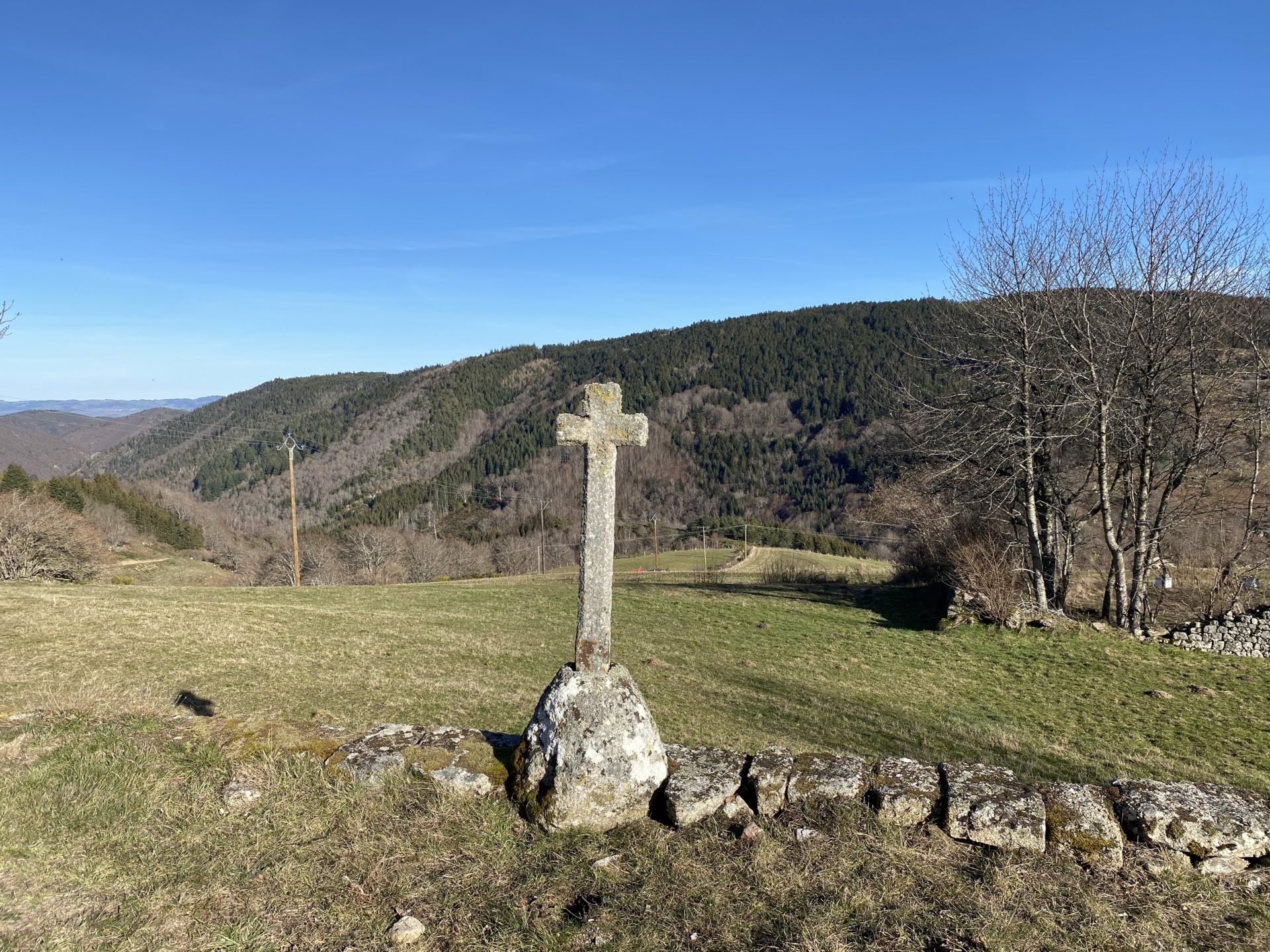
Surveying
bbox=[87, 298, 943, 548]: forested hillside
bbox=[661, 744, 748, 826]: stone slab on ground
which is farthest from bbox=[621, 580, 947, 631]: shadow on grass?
bbox=[87, 298, 943, 548]: forested hillside

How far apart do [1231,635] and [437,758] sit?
16.6 metres

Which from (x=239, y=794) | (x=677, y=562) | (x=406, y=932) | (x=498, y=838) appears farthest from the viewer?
(x=677, y=562)

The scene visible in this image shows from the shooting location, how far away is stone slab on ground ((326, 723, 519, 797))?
480 cm

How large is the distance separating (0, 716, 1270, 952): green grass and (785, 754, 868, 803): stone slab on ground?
120mm

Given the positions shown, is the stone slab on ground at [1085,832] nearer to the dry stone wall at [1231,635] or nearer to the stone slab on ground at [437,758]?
the stone slab on ground at [437,758]

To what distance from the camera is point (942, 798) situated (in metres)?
4.40

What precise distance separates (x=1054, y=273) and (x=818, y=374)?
4947 inches

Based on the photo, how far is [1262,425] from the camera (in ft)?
51.5

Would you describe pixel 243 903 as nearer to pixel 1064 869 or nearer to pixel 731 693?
pixel 1064 869

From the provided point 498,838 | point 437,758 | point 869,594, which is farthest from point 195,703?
point 869,594

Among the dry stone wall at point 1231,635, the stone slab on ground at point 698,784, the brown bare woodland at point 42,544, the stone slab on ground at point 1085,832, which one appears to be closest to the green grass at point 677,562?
the brown bare woodland at point 42,544

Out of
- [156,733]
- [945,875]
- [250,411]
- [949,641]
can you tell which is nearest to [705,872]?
[945,875]

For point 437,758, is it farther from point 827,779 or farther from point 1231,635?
point 1231,635

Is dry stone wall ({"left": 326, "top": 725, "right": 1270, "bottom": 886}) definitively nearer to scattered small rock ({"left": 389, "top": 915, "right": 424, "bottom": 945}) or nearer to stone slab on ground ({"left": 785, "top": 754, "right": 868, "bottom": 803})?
stone slab on ground ({"left": 785, "top": 754, "right": 868, "bottom": 803})
